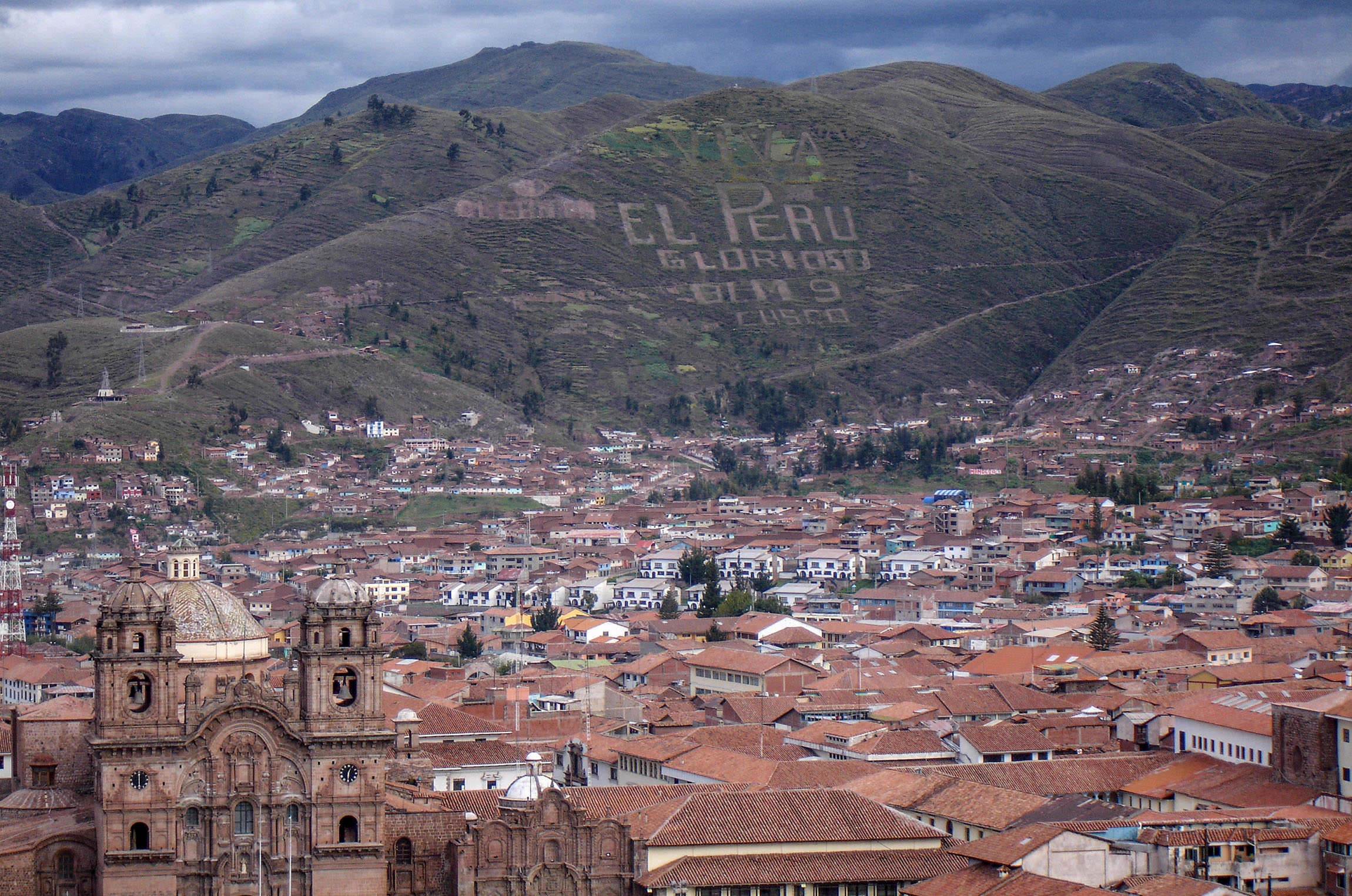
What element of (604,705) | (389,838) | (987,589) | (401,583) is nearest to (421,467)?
(401,583)

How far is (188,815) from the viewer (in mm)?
43500

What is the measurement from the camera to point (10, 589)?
87.9m

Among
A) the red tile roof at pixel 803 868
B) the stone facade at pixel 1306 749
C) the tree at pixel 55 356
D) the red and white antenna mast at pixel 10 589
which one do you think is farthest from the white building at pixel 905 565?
the tree at pixel 55 356

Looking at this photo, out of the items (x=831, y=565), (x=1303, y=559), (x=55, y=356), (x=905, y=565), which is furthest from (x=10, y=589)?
(x=55, y=356)

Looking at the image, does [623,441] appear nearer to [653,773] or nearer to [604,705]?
[604,705]

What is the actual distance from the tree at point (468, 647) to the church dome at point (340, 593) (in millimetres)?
45612

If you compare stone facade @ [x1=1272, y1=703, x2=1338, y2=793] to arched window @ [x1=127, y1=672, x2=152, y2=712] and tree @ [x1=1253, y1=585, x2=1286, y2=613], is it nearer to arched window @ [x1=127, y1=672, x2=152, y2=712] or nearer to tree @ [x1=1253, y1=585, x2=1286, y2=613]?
arched window @ [x1=127, y1=672, x2=152, y2=712]

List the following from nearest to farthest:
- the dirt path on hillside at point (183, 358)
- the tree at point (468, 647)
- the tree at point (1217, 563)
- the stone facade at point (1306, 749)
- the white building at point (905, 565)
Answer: the stone facade at point (1306, 749) < the tree at point (468, 647) < the tree at point (1217, 563) < the white building at point (905, 565) < the dirt path on hillside at point (183, 358)

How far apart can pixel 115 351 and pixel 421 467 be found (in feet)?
98.5

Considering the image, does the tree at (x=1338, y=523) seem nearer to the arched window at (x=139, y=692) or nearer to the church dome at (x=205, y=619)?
the church dome at (x=205, y=619)

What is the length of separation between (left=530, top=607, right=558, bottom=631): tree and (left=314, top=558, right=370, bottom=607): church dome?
188ft

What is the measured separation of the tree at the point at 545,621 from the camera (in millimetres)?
103625

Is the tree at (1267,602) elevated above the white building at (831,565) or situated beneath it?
Answer: elevated above

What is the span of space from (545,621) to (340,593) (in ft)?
195
